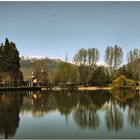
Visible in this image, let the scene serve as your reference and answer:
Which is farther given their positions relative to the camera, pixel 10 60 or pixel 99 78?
pixel 99 78

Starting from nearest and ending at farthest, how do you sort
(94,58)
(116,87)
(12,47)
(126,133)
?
1. (126,133)
2. (12,47)
3. (116,87)
4. (94,58)

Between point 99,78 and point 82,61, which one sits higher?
point 82,61

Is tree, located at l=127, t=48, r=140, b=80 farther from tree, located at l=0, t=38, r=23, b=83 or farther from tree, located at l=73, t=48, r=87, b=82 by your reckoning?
tree, located at l=0, t=38, r=23, b=83

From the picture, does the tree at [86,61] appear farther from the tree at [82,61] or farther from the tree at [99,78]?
the tree at [99,78]

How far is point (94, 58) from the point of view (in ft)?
208

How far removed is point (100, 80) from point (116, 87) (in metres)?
5.87

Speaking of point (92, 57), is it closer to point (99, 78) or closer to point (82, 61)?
point (82, 61)

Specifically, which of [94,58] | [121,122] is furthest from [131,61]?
[121,122]

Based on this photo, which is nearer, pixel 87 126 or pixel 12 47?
pixel 87 126

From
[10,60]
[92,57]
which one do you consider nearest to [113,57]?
[92,57]

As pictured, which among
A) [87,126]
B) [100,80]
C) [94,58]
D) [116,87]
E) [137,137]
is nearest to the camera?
[137,137]

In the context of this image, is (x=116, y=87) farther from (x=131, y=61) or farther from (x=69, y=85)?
(x=131, y=61)

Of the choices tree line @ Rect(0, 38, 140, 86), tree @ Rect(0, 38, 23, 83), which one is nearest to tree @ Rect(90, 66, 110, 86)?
tree line @ Rect(0, 38, 140, 86)

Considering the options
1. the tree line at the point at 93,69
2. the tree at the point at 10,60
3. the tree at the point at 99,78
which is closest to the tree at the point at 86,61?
the tree line at the point at 93,69
